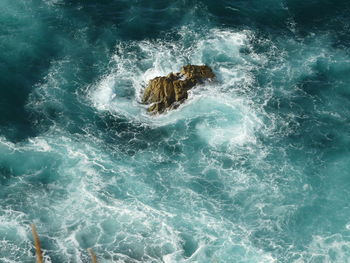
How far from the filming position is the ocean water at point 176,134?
8550 cm

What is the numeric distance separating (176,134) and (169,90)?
36.4 ft

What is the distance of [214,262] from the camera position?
81875 millimetres

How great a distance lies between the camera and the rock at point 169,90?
106 m

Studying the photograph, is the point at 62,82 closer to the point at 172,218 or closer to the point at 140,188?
the point at 140,188

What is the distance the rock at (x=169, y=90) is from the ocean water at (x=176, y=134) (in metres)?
1.93

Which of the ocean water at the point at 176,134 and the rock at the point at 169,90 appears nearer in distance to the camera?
the ocean water at the point at 176,134

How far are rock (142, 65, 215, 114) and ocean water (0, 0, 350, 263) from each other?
1930mm

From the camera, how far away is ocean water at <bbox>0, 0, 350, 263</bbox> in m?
85.5

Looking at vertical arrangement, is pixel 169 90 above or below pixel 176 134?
above

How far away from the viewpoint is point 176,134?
102 metres

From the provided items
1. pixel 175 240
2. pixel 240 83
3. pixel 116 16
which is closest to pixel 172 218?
pixel 175 240

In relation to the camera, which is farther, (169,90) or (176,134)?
(169,90)

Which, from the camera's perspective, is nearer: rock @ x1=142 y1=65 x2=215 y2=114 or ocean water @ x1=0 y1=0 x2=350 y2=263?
ocean water @ x1=0 y1=0 x2=350 y2=263

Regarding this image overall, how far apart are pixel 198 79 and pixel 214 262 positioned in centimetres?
4414
